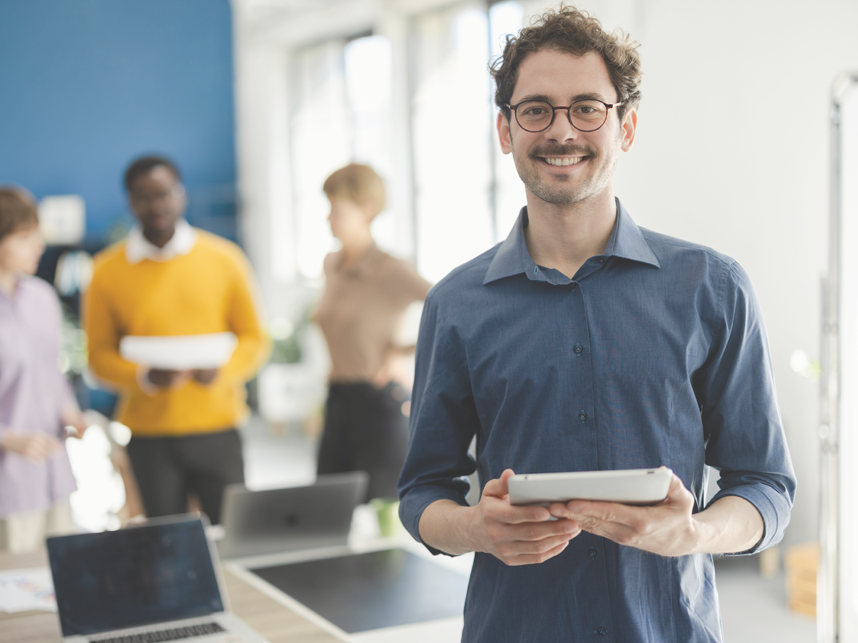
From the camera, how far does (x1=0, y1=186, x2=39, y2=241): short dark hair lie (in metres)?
2.99

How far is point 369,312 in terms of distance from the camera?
3.43 metres

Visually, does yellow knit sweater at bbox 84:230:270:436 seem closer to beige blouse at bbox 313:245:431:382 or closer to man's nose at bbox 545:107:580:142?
beige blouse at bbox 313:245:431:382

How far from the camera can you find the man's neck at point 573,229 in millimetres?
1383

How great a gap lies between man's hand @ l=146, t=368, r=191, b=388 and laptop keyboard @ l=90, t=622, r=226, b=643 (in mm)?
1392

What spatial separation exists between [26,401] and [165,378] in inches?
17.6

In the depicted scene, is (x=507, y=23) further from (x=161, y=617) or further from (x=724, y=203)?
(x=161, y=617)

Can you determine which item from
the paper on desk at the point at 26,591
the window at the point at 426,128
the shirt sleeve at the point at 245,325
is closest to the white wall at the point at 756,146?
the window at the point at 426,128

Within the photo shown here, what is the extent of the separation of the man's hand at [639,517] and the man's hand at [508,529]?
27 mm

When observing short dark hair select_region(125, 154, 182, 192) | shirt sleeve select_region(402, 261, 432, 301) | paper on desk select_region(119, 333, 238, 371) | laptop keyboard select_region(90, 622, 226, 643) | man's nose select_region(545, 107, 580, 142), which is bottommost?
laptop keyboard select_region(90, 622, 226, 643)

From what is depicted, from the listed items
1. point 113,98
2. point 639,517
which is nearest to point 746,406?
point 639,517

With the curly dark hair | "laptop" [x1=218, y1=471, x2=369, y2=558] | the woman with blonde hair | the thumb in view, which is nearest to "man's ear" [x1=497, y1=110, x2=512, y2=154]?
the curly dark hair

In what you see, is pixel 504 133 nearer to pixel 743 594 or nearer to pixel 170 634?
pixel 170 634

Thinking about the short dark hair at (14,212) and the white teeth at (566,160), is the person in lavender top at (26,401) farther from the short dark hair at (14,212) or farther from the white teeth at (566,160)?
the white teeth at (566,160)

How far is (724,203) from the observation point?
4957 millimetres
